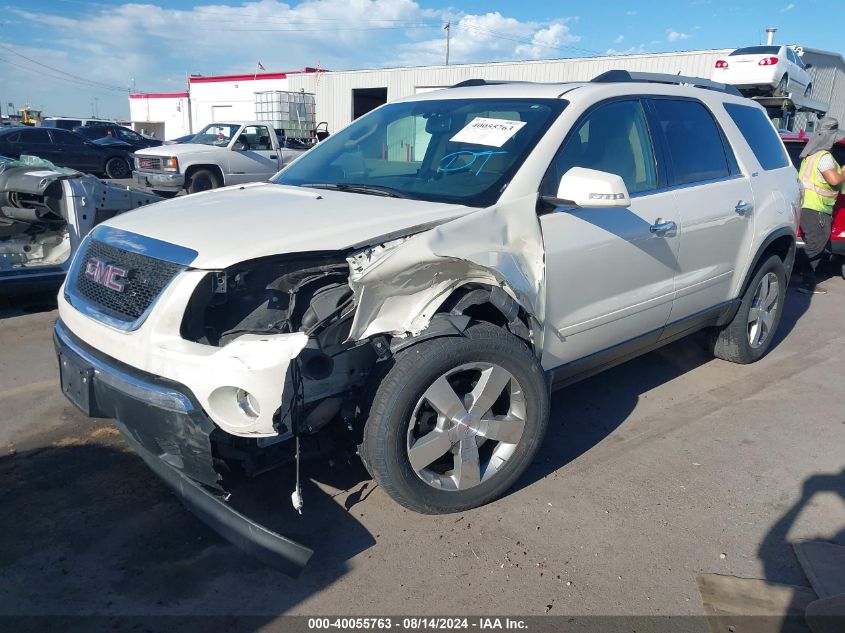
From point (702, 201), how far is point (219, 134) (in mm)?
13129

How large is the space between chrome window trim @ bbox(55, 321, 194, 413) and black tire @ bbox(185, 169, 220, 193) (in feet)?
38.3

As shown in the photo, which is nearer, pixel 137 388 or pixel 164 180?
pixel 137 388

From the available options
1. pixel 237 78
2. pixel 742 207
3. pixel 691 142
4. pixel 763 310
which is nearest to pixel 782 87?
pixel 763 310

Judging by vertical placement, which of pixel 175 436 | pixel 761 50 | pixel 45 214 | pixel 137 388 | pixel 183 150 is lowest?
pixel 175 436

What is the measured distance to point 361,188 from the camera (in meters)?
3.46

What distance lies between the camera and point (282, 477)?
11.1 feet

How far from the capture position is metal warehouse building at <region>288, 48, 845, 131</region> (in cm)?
2038

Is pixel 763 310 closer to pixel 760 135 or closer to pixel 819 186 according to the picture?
pixel 760 135

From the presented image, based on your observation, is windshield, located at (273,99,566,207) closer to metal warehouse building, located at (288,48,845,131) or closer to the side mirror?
the side mirror

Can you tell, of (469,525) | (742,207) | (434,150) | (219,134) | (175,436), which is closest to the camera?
(175,436)

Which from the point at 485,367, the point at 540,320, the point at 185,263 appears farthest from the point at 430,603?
the point at 185,263

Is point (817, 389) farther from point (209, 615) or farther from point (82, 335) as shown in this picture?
point (82, 335)

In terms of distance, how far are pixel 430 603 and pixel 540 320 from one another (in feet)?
4.37

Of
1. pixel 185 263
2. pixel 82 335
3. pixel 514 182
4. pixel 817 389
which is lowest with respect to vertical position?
pixel 817 389
